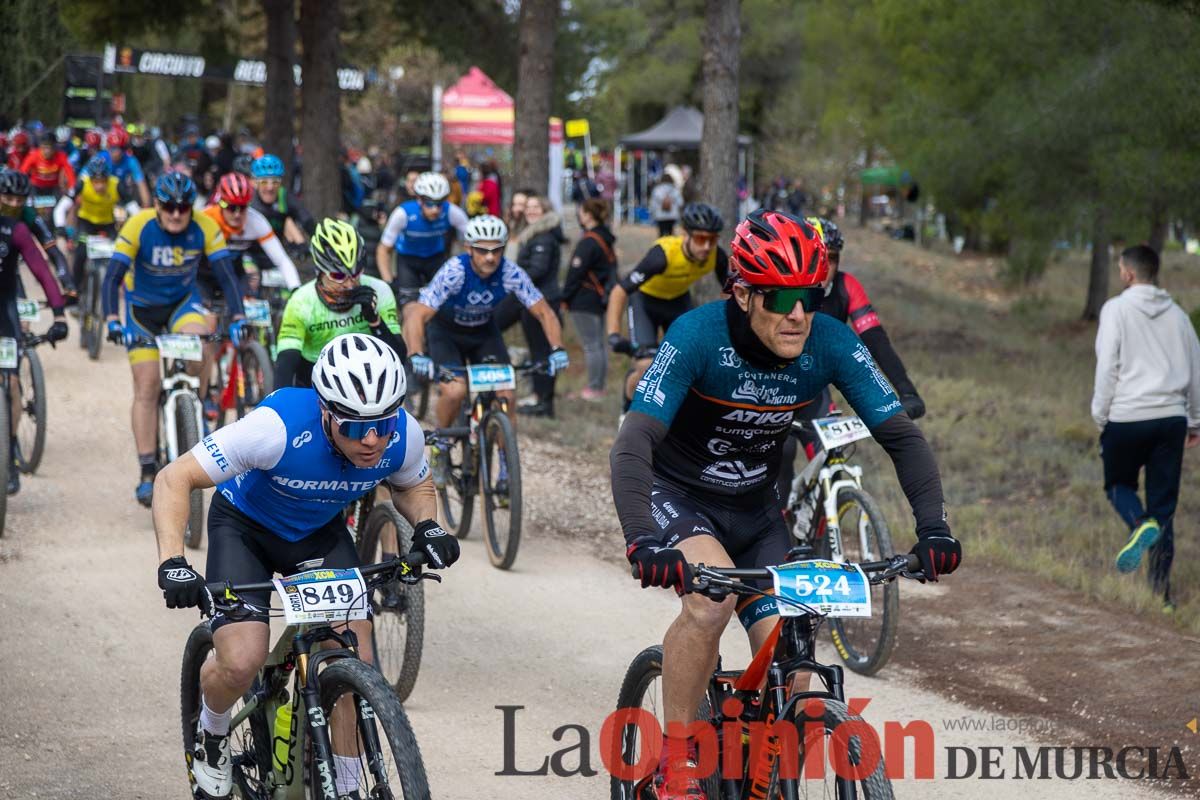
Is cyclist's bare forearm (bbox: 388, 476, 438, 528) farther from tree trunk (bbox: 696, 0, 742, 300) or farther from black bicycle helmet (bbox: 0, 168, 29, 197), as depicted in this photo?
tree trunk (bbox: 696, 0, 742, 300)

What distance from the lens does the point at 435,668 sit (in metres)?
7.18

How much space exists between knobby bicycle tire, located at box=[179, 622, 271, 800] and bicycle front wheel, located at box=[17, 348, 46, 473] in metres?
5.74

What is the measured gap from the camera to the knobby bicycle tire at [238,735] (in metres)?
4.67

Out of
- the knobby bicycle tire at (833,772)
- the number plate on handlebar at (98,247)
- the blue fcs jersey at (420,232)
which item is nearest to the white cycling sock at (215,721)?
the knobby bicycle tire at (833,772)

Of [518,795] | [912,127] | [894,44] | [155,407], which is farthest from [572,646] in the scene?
[894,44]

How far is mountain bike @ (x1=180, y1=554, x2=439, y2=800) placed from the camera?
13.1 feet

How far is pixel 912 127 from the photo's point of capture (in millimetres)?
22766

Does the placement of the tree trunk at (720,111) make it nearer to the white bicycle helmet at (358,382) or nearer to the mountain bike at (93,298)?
the mountain bike at (93,298)

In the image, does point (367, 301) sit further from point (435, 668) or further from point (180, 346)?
point (435, 668)

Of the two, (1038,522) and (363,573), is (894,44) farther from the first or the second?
(363,573)

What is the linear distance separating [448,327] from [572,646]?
9.34 ft

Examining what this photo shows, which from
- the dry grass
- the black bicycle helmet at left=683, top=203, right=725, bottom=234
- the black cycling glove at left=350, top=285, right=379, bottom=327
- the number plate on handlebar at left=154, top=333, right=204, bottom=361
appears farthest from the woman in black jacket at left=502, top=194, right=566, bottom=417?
the black cycling glove at left=350, top=285, right=379, bottom=327

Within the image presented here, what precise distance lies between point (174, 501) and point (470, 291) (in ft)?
16.9

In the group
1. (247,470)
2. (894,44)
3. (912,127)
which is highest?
(894,44)
